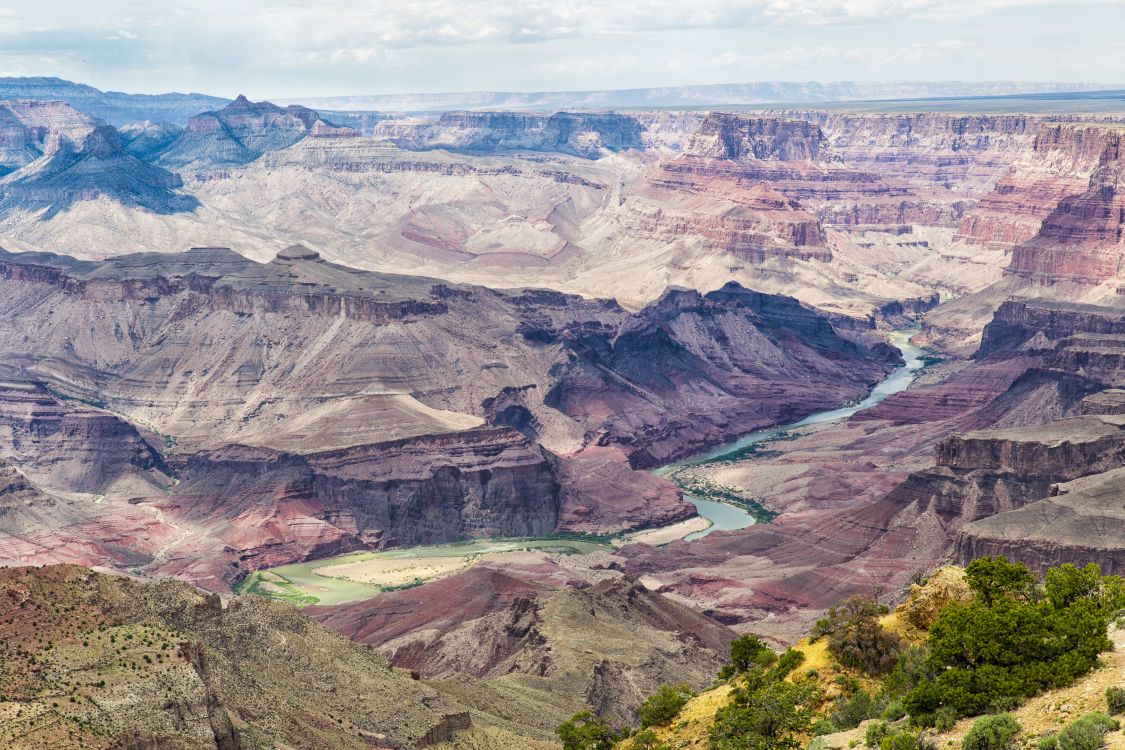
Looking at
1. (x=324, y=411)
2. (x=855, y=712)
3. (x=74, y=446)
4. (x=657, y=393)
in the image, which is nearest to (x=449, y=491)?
(x=324, y=411)

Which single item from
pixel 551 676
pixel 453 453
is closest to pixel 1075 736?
pixel 551 676

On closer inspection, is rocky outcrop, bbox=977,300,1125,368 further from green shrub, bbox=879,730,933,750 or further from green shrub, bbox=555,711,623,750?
green shrub, bbox=879,730,933,750

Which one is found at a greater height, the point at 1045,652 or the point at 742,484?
the point at 1045,652

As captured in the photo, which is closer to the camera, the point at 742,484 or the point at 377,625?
the point at 377,625

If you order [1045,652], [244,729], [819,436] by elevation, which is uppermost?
[1045,652]

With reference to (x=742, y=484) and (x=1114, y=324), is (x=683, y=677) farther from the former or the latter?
(x=1114, y=324)

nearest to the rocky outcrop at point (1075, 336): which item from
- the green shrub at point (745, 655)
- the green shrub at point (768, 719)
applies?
the green shrub at point (745, 655)

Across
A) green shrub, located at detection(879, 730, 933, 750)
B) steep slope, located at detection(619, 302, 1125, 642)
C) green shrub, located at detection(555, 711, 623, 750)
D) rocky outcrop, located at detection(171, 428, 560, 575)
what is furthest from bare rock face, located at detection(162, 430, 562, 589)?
green shrub, located at detection(879, 730, 933, 750)
